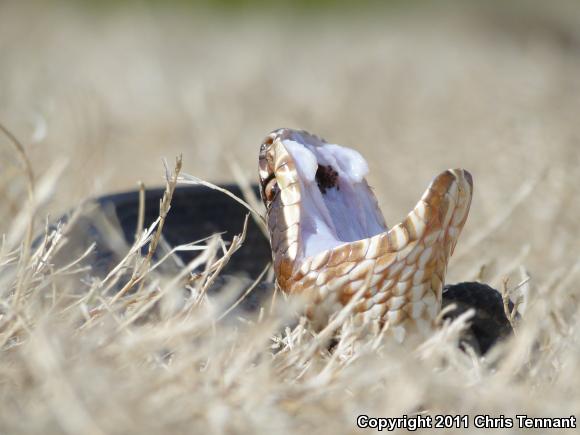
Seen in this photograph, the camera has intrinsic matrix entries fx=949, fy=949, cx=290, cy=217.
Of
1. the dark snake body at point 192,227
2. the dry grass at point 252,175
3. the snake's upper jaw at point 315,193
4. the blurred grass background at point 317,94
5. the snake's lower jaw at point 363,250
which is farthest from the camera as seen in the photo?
the blurred grass background at point 317,94

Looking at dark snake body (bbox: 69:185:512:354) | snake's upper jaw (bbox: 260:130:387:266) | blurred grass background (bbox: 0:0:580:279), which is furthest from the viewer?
blurred grass background (bbox: 0:0:580:279)

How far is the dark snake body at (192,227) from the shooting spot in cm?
208

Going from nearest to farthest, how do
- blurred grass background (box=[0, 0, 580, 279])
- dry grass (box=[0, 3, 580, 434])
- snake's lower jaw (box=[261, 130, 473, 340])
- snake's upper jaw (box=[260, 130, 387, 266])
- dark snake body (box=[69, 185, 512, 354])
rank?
dry grass (box=[0, 3, 580, 434])
snake's lower jaw (box=[261, 130, 473, 340])
snake's upper jaw (box=[260, 130, 387, 266])
dark snake body (box=[69, 185, 512, 354])
blurred grass background (box=[0, 0, 580, 279])

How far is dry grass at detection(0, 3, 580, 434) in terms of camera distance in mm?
1365

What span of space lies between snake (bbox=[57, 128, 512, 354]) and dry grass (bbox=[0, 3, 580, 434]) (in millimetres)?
76

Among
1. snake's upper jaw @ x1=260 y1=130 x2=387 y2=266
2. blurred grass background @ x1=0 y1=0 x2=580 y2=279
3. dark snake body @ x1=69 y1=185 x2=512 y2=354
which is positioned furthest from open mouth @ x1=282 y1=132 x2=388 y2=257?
blurred grass background @ x1=0 y1=0 x2=580 y2=279

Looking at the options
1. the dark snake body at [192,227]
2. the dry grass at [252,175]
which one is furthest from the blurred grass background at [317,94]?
the dark snake body at [192,227]

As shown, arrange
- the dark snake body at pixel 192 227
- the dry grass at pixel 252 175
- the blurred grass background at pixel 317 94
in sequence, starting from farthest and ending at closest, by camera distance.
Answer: the blurred grass background at pixel 317 94 < the dark snake body at pixel 192 227 < the dry grass at pixel 252 175

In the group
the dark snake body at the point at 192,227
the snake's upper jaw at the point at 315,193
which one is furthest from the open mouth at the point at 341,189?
the dark snake body at the point at 192,227

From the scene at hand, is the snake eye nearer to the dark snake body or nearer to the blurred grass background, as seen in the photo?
the dark snake body

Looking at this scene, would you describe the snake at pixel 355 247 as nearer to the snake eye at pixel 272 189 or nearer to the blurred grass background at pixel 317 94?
the snake eye at pixel 272 189

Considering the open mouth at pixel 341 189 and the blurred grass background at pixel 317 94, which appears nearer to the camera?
the open mouth at pixel 341 189

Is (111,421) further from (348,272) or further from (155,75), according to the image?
(155,75)

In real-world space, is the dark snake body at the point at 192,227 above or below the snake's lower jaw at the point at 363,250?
below
